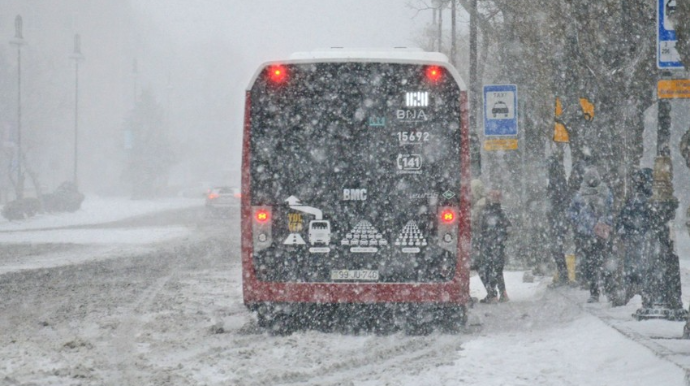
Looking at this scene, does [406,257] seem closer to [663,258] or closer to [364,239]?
[364,239]

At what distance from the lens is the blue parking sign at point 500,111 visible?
18.7 m

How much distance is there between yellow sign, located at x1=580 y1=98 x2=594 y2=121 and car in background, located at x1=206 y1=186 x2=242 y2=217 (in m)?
31.5

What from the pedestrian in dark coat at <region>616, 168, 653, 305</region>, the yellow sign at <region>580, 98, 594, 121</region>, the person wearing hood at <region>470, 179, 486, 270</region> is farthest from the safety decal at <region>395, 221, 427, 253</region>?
the yellow sign at <region>580, 98, 594, 121</region>

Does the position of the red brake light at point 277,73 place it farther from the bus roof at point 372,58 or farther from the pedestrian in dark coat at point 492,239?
the pedestrian in dark coat at point 492,239

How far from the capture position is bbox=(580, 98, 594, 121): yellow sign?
639 inches

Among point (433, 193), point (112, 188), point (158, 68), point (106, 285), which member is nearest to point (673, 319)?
point (433, 193)

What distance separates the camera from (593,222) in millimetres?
13930

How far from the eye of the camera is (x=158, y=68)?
191750 millimetres

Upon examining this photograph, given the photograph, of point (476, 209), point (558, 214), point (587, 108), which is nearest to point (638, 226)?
point (476, 209)

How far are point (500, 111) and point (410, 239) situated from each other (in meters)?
7.92

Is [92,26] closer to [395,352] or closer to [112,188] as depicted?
[112,188]

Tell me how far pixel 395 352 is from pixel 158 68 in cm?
18610

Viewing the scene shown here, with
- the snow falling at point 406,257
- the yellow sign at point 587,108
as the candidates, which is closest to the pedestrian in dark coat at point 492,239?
the snow falling at point 406,257

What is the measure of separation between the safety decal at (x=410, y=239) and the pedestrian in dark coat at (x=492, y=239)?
376 centimetres
